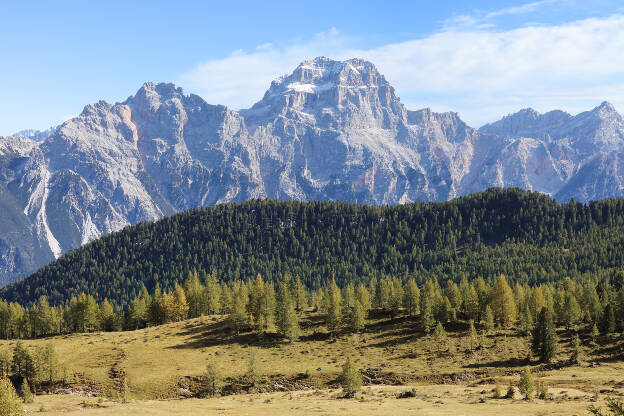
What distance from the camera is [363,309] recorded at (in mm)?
147375

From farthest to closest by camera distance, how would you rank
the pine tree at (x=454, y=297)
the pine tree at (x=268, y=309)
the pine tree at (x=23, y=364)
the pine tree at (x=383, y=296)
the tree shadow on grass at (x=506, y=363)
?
the pine tree at (x=383, y=296), the pine tree at (x=454, y=297), the pine tree at (x=268, y=309), the pine tree at (x=23, y=364), the tree shadow on grass at (x=506, y=363)

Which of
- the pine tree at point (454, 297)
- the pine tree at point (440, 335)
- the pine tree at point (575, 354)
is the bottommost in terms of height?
the pine tree at point (575, 354)

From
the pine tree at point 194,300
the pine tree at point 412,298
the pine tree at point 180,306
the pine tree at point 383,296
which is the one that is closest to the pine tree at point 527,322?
the pine tree at point 412,298

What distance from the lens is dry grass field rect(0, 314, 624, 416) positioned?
7562cm

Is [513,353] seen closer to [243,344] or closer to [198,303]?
[243,344]

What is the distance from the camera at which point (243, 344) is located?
5266 inches

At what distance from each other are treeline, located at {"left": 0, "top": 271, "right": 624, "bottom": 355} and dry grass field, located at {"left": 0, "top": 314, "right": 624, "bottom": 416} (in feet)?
16.5

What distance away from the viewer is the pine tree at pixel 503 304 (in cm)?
13675

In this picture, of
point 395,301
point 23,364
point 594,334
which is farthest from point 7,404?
point 594,334

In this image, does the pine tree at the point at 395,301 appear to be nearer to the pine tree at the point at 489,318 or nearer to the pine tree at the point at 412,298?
the pine tree at the point at 412,298

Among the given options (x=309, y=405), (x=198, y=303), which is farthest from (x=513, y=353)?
(x=198, y=303)

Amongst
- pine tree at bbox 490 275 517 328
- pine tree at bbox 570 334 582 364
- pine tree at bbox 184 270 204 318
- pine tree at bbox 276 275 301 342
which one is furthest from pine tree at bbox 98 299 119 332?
pine tree at bbox 570 334 582 364

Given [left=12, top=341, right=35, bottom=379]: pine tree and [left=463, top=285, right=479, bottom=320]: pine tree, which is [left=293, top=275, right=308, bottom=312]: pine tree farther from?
[left=12, top=341, right=35, bottom=379]: pine tree

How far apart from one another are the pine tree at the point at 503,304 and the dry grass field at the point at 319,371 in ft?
23.9
